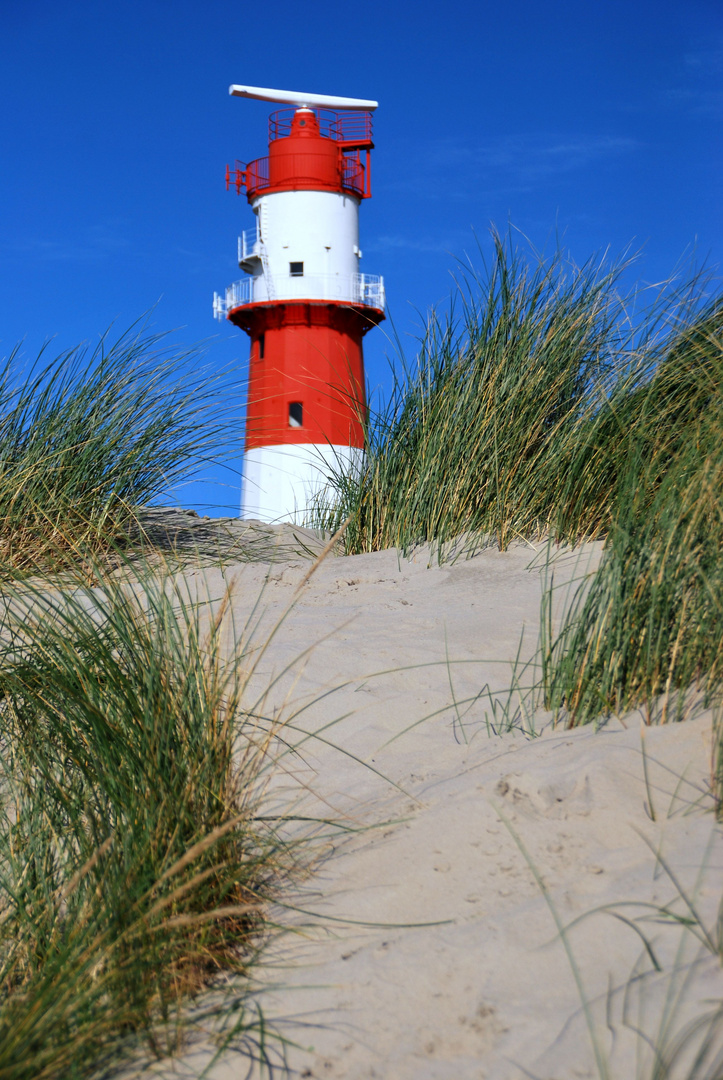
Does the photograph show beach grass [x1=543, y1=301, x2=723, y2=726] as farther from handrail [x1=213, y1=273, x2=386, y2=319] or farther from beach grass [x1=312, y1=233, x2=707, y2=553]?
handrail [x1=213, y1=273, x2=386, y2=319]

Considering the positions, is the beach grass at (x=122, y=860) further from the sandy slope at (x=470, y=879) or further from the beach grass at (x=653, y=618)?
the beach grass at (x=653, y=618)

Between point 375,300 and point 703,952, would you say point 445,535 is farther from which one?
point 375,300

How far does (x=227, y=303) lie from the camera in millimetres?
15812

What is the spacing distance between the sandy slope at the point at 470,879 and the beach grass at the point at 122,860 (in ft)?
0.39

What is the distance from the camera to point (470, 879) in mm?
1588

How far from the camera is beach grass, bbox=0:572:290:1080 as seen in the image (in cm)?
129

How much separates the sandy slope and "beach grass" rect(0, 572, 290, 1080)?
0.12 m

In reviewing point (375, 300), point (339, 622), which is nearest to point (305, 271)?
point (375, 300)

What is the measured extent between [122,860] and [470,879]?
2.03 ft

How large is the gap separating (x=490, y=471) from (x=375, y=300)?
12.4 m

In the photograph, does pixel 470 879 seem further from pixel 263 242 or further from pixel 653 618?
pixel 263 242

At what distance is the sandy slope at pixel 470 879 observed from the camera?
48.4 inches

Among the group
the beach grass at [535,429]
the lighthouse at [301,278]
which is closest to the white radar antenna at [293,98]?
the lighthouse at [301,278]

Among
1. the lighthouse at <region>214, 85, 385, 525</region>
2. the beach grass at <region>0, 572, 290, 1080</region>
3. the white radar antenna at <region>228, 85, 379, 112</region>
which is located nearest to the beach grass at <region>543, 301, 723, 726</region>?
the beach grass at <region>0, 572, 290, 1080</region>
